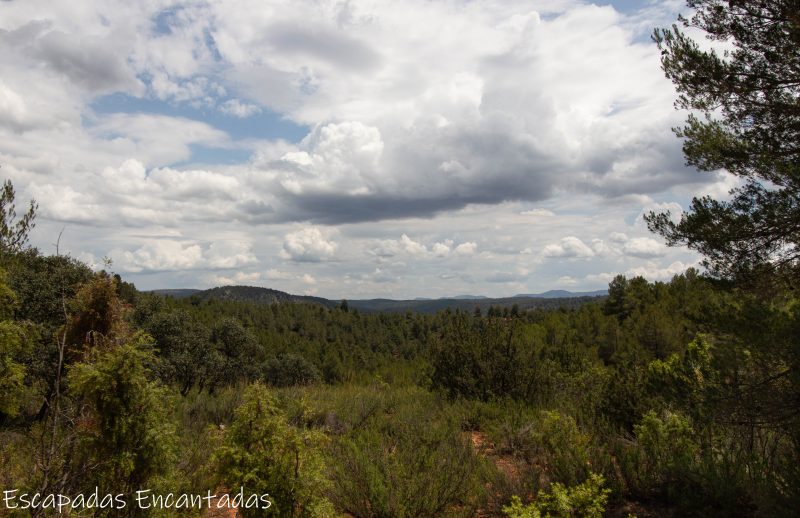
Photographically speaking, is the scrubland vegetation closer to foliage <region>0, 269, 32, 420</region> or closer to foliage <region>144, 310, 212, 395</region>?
foliage <region>0, 269, 32, 420</region>

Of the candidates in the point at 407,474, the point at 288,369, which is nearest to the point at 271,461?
the point at 407,474

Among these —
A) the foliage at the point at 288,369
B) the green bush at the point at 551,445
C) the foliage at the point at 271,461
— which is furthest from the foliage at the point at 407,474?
the foliage at the point at 288,369

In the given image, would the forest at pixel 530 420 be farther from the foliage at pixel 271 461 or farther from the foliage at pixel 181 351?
the foliage at pixel 181 351

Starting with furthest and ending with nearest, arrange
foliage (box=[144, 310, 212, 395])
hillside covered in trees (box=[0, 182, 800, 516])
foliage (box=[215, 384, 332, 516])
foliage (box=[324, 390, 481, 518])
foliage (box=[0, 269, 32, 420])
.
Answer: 1. foliage (box=[144, 310, 212, 395])
2. foliage (box=[0, 269, 32, 420])
3. foliage (box=[324, 390, 481, 518])
4. hillside covered in trees (box=[0, 182, 800, 516])
5. foliage (box=[215, 384, 332, 516])

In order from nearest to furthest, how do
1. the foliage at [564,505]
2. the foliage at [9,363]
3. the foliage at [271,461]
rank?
the foliage at [271,461] → the foliage at [564,505] → the foliage at [9,363]

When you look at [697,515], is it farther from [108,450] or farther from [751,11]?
[751,11]

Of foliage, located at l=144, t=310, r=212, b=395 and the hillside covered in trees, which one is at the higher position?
the hillside covered in trees

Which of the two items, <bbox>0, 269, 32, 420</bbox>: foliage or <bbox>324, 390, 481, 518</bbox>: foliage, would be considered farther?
<bbox>0, 269, 32, 420</bbox>: foliage

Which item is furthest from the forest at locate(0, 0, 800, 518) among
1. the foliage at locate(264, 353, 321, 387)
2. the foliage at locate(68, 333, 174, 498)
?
the foliage at locate(264, 353, 321, 387)

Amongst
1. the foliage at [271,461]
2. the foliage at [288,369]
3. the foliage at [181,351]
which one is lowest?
the foliage at [288,369]

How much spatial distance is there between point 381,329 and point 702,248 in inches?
4621

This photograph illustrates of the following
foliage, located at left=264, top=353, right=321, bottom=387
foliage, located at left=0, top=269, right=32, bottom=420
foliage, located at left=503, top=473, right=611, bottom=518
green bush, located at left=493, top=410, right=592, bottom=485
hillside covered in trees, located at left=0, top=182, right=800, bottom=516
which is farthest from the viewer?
foliage, located at left=264, top=353, right=321, bottom=387

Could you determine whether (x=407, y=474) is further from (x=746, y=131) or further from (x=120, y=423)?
(x=746, y=131)

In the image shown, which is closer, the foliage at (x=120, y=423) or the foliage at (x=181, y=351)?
the foliage at (x=120, y=423)
